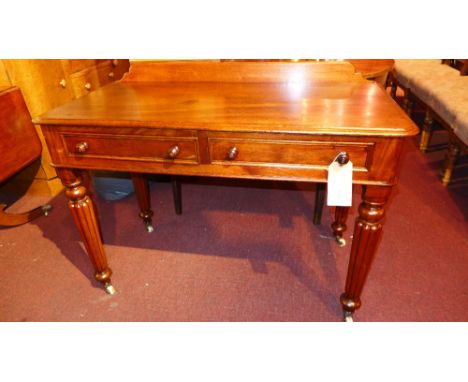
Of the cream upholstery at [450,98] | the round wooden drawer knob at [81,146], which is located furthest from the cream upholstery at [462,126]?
the round wooden drawer knob at [81,146]

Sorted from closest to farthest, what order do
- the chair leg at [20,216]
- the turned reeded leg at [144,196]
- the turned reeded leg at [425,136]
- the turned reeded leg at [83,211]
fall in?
the turned reeded leg at [83,211] → the turned reeded leg at [144,196] → the chair leg at [20,216] → the turned reeded leg at [425,136]

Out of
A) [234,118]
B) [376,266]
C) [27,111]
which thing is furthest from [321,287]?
[27,111]

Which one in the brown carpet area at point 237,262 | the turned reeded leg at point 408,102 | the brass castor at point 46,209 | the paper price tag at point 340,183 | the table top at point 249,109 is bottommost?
the brown carpet area at point 237,262

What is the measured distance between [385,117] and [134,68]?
118 cm

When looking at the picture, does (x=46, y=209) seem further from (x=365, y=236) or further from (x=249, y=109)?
(x=365, y=236)

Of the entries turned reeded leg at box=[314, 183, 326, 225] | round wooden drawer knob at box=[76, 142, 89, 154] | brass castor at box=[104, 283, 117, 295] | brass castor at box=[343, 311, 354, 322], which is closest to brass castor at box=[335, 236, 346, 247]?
turned reeded leg at box=[314, 183, 326, 225]

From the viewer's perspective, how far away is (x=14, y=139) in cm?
196

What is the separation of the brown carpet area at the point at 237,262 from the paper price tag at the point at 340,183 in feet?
2.21

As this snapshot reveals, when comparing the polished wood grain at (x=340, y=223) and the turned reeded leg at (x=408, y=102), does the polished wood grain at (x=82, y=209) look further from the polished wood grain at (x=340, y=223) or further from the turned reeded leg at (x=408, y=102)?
the turned reeded leg at (x=408, y=102)

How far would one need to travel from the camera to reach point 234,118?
1.12 m

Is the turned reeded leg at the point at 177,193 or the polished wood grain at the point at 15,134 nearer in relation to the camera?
the polished wood grain at the point at 15,134

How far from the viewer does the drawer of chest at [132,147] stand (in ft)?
3.84

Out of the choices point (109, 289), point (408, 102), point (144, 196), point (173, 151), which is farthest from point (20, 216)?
point (408, 102)
